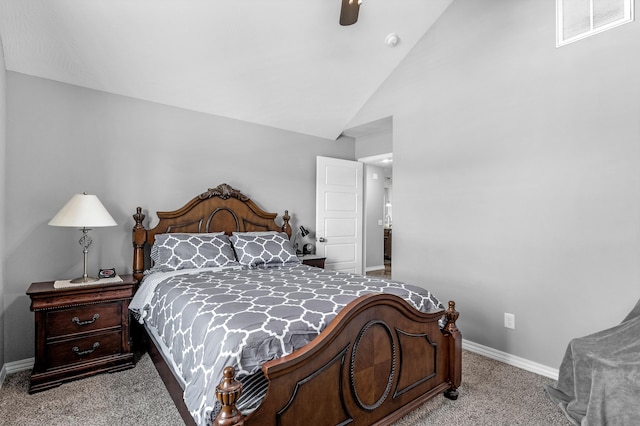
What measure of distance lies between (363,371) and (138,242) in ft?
A: 7.99

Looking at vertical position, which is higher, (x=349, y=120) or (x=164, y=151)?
(x=349, y=120)

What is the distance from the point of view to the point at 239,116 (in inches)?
154

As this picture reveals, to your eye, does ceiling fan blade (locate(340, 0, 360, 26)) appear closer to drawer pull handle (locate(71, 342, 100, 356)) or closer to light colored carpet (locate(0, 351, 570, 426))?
light colored carpet (locate(0, 351, 570, 426))

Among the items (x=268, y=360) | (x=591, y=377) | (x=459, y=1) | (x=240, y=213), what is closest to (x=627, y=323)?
(x=591, y=377)

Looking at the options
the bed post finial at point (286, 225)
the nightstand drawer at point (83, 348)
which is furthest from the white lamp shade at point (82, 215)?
the bed post finial at point (286, 225)

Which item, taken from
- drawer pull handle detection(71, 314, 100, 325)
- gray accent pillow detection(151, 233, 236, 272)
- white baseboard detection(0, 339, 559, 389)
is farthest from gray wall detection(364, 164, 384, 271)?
drawer pull handle detection(71, 314, 100, 325)

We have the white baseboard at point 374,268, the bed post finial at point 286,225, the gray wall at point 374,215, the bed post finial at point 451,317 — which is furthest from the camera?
the gray wall at point 374,215

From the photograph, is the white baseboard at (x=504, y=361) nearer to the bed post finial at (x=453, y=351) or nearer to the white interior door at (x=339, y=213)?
the bed post finial at (x=453, y=351)

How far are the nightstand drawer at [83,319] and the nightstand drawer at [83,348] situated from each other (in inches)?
2.6

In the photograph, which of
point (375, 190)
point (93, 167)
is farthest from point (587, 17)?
point (375, 190)

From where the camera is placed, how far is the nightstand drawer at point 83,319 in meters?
2.44

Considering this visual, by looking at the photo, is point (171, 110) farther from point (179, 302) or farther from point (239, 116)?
point (179, 302)

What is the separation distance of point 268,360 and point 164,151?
2.73 m

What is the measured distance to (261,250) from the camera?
3.33 m
